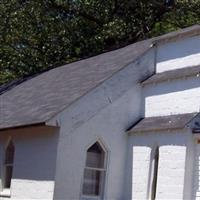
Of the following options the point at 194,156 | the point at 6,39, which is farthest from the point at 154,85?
the point at 6,39

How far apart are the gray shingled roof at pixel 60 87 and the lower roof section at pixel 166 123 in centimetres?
164

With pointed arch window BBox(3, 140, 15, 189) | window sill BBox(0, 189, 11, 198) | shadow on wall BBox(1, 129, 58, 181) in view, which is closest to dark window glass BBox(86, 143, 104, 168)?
shadow on wall BBox(1, 129, 58, 181)

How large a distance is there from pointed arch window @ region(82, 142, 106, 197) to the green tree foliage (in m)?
15.0

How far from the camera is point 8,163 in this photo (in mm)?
19844

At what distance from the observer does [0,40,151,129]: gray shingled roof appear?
687 inches

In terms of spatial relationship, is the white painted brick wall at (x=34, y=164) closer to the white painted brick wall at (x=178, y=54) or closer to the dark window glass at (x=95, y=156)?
the dark window glass at (x=95, y=156)

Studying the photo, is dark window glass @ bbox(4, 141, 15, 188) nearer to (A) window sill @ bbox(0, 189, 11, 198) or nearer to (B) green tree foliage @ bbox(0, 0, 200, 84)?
(A) window sill @ bbox(0, 189, 11, 198)

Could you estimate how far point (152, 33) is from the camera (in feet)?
111

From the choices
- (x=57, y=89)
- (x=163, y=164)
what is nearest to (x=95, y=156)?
(x=163, y=164)

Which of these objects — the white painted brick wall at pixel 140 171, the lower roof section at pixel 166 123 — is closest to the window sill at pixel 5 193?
the white painted brick wall at pixel 140 171

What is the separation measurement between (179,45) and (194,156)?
12.8ft

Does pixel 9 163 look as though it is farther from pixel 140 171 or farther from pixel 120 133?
pixel 140 171

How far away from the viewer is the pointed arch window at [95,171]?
56.4ft

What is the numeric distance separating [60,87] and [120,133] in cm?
325
